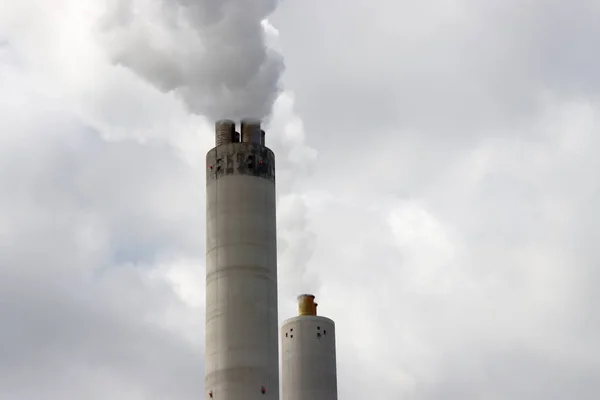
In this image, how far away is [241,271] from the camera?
49.7 m

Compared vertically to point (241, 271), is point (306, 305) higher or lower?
higher

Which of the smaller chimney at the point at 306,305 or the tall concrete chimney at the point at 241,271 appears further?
the smaller chimney at the point at 306,305

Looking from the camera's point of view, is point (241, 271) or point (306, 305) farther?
point (306, 305)

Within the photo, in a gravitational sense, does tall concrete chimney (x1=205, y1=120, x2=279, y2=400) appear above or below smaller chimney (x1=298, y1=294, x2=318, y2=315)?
below

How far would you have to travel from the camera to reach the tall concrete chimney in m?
48.5

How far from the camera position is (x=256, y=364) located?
4847 cm

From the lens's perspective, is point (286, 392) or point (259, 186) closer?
point (259, 186)

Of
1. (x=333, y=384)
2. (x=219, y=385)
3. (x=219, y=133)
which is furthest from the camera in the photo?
(x=333, y=384)

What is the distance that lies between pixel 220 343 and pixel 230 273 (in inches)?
121

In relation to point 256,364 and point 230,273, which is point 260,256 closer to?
point 230,273

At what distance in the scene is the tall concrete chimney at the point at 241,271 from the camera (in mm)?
48469

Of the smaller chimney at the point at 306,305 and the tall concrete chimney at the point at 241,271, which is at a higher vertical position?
the smaller chimney at the point at 306,305

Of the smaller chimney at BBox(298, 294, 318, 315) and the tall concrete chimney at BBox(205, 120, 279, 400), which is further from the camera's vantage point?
the smaller chimney at BBox(298, 294, 318, 315)

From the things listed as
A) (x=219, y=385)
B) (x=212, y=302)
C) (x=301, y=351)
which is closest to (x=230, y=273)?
(x=212, y=302)
